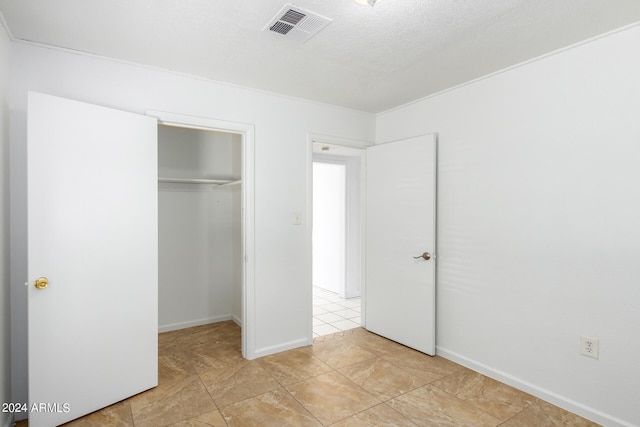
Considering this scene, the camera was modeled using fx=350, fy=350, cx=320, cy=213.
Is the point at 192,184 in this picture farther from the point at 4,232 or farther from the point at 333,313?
the point at 333,313

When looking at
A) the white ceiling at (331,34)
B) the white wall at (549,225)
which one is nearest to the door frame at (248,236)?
the white ceiling at (331,34)

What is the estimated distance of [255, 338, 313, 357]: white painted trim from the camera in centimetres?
314

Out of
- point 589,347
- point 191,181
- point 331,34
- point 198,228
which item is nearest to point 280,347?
point 198,228

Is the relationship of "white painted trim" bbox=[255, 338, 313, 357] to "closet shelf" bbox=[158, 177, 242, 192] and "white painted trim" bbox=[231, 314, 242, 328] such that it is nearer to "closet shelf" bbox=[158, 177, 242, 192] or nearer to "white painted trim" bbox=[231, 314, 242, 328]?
"white painted trim" bbox=[231, 314, 242, 328]

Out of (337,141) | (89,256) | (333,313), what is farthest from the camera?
(333,313)

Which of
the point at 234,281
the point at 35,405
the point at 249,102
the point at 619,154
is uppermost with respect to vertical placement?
the point at 249,102

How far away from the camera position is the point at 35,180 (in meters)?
2.02

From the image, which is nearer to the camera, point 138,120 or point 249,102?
point 138,120

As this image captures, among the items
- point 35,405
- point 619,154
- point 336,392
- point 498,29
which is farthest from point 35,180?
point 619,154

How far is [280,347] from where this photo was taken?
3.26 m

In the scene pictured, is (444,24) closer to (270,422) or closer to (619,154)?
(619,154)

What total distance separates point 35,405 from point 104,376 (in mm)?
358

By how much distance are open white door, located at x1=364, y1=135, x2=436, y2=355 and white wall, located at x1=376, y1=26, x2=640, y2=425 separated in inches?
5.0

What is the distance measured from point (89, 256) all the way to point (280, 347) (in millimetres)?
1798
